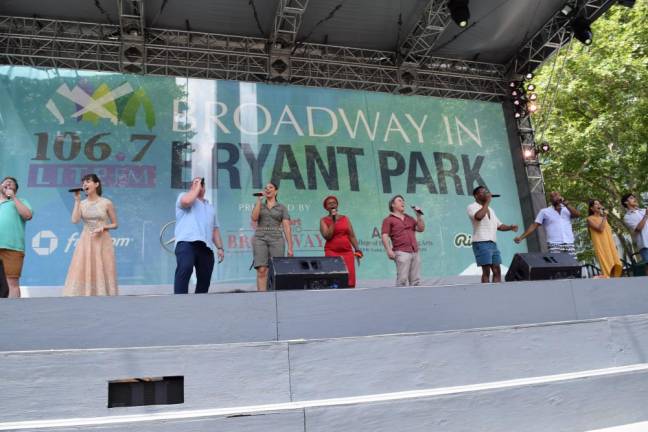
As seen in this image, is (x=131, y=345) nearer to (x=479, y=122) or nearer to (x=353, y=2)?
(x=353, y=2)

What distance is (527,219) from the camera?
30.2ft

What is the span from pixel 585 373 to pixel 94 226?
12.1ft

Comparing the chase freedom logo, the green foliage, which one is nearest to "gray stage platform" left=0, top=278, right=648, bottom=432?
the chase freedom logo

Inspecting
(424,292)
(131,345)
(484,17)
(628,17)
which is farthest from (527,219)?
(131,345)

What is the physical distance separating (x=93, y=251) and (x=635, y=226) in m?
5.63

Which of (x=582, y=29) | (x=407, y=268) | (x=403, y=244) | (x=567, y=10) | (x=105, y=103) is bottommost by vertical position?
(x=407, y=268)

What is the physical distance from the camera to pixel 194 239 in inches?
159

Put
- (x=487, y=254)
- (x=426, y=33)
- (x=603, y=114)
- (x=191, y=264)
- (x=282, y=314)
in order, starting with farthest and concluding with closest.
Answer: (x=603, y=114) < (x=426, y=33) < (x=487, y=254) < (x=191, y=264) < (x=282, y=314)

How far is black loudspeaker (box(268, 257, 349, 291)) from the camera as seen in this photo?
351 cm

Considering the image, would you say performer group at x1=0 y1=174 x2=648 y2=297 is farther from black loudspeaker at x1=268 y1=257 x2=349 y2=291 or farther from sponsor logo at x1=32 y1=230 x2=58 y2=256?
sponsor logo at x1=32 y1=230 x2=58 y2=256

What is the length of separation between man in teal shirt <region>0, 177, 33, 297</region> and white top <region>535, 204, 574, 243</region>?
5146 mm

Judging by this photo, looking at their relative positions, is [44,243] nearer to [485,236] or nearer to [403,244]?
[403,244]

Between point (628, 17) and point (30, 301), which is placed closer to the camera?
point (30, 301)

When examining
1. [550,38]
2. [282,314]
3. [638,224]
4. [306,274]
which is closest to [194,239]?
[306,274]
